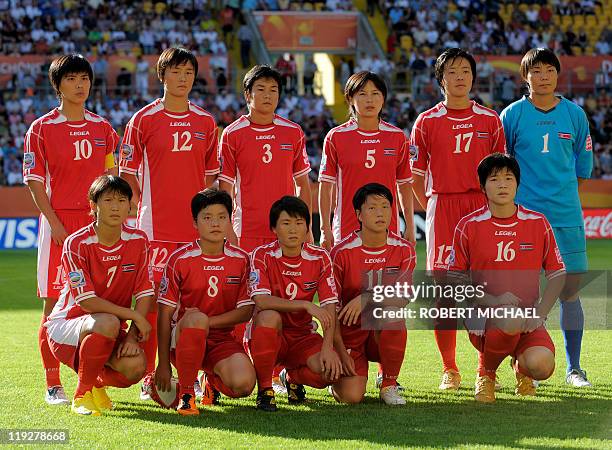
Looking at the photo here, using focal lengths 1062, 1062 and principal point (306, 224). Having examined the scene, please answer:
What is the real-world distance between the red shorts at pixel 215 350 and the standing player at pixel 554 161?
2025mm

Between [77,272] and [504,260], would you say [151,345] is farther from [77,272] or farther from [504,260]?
[504,260]

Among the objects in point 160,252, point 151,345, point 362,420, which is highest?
point 160,252

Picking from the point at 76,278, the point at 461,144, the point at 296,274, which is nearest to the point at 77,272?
the point at 76,278

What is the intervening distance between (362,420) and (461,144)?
1.97m

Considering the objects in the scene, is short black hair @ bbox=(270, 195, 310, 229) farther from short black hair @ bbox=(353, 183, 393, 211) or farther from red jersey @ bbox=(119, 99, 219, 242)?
red jersey @ bbox=(119, 99, 219, 242)

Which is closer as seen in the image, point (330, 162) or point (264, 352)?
point (264, 352)

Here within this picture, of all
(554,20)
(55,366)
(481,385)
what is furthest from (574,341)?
(554,20)

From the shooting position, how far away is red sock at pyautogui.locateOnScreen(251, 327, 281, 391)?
561cm

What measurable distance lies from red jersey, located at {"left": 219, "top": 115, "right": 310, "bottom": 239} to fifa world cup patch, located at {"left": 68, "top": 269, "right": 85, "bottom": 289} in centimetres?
126

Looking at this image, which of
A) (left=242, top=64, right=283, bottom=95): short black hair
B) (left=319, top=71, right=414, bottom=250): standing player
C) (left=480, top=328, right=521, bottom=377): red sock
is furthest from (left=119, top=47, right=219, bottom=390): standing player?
(left=480, top=328, right=521, bottom=377): red sock

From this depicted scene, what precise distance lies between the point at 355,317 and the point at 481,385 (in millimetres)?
784

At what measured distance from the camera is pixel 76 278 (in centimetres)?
561

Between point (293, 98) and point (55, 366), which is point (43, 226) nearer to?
point (55, 366)

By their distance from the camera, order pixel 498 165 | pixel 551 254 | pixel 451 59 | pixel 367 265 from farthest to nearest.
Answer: pixel 451 59 → pixel 367 265 → pixel 551 254 → pixel 498 165
